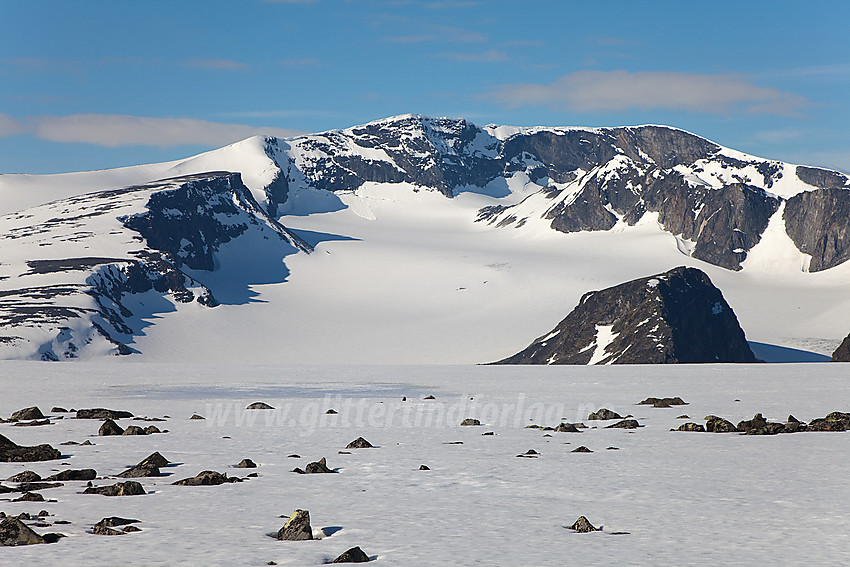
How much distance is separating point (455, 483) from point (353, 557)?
352 inches

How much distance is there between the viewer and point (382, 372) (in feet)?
240

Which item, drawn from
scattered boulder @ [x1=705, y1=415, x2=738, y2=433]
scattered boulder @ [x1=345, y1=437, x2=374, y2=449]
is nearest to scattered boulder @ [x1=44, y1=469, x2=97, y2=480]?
scattered boulder @ [x1=345, y1=437, x2=374, y2=449]

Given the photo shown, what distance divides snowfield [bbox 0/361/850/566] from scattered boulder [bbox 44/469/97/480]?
2.71 feet

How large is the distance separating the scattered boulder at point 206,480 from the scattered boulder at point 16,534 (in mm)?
6767

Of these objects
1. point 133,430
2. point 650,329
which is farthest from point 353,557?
point 650,329

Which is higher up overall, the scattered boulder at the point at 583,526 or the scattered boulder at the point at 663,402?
the scattered boulder at the point at 663,402

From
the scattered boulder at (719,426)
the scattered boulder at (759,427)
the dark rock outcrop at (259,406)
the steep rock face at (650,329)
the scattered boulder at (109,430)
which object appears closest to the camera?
the scattered boulder at (109,430)

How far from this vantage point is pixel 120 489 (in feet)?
71.8

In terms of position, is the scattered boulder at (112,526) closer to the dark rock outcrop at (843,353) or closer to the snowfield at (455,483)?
the snowfield at (455,483)

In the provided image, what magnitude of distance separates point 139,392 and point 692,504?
36.8m

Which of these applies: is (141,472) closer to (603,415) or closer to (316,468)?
(316,468)

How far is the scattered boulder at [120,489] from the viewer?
21781mm

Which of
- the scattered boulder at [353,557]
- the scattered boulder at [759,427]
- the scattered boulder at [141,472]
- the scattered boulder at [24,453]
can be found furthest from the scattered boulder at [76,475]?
the scattered boulder at [759,427]

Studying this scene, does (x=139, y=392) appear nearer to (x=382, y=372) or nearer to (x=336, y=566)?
(x=382, y=372)
